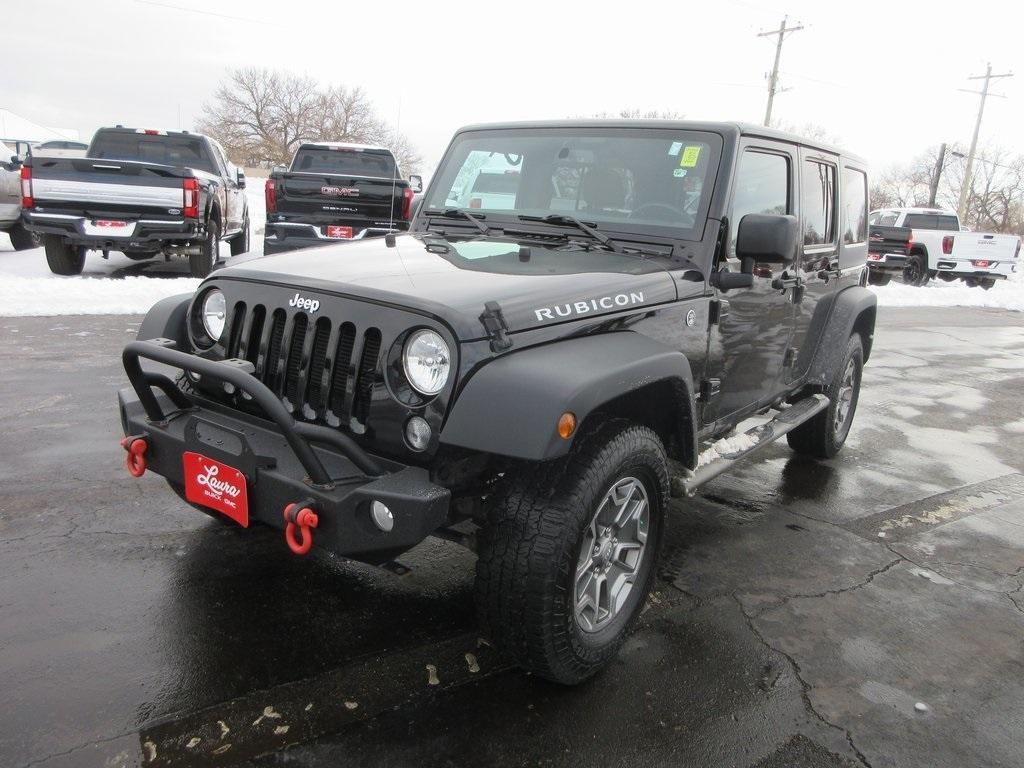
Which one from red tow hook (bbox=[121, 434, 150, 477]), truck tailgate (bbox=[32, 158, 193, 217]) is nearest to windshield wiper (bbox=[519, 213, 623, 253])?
red tow hook (bbox=[121, 434, 150, 477])

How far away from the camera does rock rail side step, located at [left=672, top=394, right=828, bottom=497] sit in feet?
10.6

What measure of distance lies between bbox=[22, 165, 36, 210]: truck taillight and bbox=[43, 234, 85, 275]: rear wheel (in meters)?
0.59

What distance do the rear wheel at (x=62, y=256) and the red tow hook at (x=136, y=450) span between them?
8989 mm

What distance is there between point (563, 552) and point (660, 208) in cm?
173

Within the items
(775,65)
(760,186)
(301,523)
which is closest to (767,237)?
(760,186)

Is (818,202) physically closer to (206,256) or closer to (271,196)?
(271,196)

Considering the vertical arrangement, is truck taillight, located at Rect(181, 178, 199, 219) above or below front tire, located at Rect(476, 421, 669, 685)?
above

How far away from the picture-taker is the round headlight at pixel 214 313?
2.99m

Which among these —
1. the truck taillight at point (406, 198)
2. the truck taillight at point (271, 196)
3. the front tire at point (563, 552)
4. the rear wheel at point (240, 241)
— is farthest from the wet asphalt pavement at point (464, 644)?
the rear wheel at point (240, 241)

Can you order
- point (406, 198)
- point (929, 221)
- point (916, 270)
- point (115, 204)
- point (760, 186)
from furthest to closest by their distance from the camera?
point (929, 221) < point (916, 270) < point (115, 204) < point (406, 198) < point (760, 186)

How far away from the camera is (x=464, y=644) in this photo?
293 cm

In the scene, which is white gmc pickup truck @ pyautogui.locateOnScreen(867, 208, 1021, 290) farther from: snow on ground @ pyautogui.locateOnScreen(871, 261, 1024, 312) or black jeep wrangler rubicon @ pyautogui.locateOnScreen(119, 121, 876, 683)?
black jeep wrangler rubicon @ pyautogui.locateOnScreen(119, 121, 876, 683)

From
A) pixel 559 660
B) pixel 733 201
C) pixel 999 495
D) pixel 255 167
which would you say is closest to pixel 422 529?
pixel 559 660

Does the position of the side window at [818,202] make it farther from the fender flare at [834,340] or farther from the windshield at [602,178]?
the windshield at [602,178]
